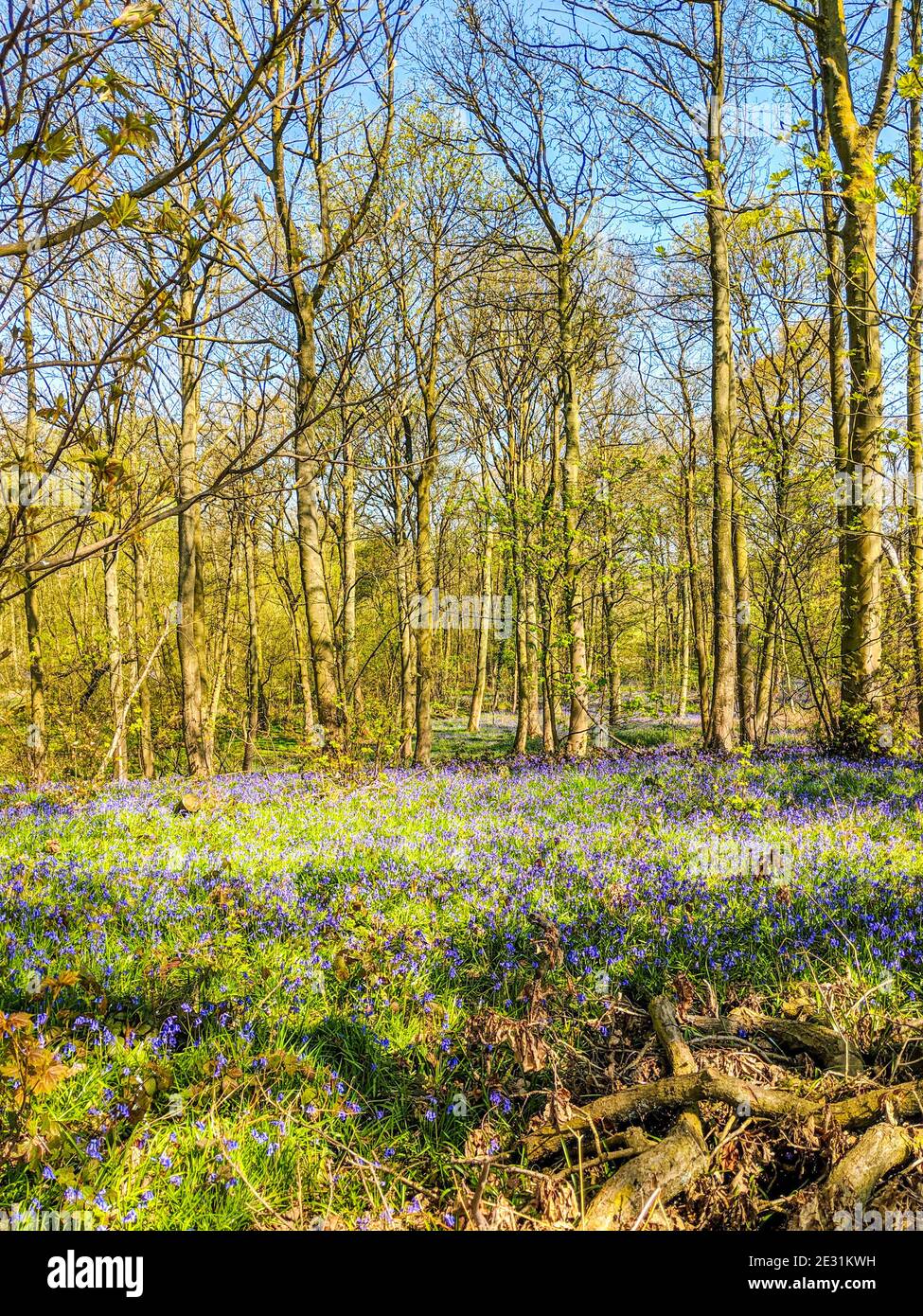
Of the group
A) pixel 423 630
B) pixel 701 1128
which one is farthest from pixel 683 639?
pixel 701 1128

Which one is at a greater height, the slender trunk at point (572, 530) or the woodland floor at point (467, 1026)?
the slender trunk at point (572, 530)

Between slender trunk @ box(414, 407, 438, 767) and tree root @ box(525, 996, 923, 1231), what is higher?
slender trunk @ box(414, 407, 438, 767)

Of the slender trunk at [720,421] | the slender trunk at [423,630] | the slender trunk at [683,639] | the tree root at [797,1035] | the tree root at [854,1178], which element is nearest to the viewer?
the tree root at [854,1178]

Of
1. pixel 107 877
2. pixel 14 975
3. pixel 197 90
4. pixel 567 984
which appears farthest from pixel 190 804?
pixel 197 90

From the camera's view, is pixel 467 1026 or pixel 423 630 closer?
pixel 467 1026

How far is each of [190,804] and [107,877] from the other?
8.51 feet

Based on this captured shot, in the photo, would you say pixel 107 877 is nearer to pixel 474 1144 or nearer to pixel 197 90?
pixel 474 1144

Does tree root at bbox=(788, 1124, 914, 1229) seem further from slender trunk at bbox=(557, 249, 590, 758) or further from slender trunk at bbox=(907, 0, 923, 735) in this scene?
slender trunk at bbox=(557, 249, 590, 758)

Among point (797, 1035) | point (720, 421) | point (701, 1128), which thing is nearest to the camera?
point (701, 1128)

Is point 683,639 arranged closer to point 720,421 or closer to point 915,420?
point 915,420

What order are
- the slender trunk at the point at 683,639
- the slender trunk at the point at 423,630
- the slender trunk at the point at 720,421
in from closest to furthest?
the slender trunk at the point at 720,421, the slender trunk at the point at 423,630, the slender trunk at the point at 683,639

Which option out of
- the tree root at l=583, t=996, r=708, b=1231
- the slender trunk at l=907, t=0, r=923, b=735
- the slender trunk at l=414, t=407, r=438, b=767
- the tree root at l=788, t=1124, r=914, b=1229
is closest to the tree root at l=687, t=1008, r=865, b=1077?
the tree root at l=788, t=1124, r=914, b=1229

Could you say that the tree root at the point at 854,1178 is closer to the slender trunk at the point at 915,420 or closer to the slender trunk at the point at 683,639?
the slender trunk at the point at 915,420

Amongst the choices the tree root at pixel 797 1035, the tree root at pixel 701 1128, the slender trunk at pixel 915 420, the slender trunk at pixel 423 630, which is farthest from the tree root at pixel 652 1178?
the slender trunk at pixel 423 630
